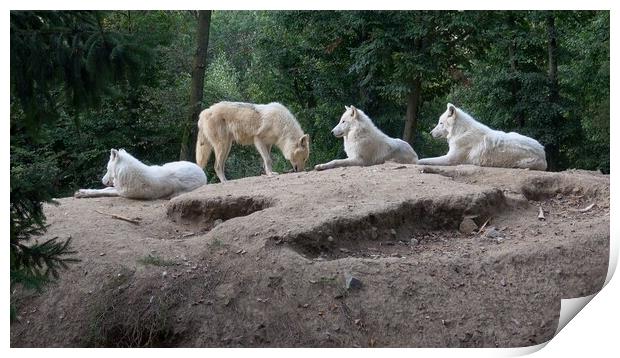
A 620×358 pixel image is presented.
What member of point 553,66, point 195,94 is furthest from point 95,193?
point 553,66

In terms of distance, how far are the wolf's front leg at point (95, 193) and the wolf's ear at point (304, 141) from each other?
321 centimetres

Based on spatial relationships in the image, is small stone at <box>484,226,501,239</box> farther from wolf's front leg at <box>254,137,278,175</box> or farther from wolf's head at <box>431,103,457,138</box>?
wolf's front leg at <box>254,137,278,175</box>

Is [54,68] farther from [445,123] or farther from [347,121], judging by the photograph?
[445,123]

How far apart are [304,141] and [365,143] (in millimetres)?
1459

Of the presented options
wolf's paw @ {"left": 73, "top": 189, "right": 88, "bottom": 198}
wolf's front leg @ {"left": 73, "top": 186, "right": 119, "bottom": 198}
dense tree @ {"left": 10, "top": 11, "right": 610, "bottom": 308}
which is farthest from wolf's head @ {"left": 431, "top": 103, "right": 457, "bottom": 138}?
wolf's paw @ {"left": 73, "top": 189, "right": 88, "bottom": 198}

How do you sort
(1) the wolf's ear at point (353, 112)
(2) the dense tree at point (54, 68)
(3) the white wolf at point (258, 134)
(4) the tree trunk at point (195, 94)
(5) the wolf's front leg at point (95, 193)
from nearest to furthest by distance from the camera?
(2) the dense tree at point (54, 68)
(4) the tree trunk at point (195, 94)
(5) the wolf's front leg at point (95, 193)
(1) the wolf's ear at point (353, 112)
(3) the white wolf at point (258, 134)

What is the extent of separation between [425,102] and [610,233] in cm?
437

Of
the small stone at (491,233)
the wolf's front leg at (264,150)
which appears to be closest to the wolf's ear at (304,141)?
the wolf's front leg at (264,150)

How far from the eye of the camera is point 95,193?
9.24 meters

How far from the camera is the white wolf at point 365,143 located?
10023mm

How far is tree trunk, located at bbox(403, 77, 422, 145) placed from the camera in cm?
959

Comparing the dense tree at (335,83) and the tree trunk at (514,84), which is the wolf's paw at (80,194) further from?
the tree trunk at (514,84)

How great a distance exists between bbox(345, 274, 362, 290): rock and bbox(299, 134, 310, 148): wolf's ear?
5497 millimetres
